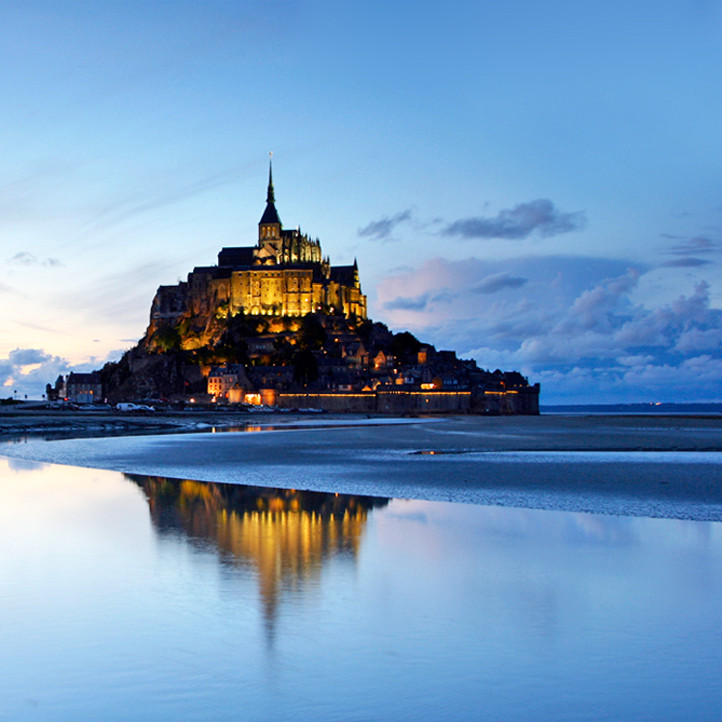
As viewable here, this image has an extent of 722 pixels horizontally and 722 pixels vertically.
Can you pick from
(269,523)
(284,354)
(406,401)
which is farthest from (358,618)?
Answer: (284,354)

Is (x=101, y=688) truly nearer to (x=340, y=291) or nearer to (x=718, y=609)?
(x=718, y=609)

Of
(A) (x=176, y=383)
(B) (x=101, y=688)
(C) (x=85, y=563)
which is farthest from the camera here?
(A) (x=176, y=383)

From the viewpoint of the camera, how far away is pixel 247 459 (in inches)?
993

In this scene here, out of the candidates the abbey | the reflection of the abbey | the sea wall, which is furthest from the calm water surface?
the abbey

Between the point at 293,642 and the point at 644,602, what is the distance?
3771 millimetres

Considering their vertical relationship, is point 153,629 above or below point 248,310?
below

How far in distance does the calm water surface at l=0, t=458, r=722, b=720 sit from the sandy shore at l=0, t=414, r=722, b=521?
3138 mm

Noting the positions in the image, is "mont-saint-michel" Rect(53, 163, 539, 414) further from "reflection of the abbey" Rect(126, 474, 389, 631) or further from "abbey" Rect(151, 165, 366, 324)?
"reflection of the abbey" Rect(126, 474, 389, 631)

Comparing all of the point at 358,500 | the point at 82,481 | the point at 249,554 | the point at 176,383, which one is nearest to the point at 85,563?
the point at 249,554

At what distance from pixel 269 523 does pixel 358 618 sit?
5.23 meters

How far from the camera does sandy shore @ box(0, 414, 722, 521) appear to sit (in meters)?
16.0

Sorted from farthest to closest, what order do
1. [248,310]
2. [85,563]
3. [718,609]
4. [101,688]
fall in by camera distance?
[248,310], [85,563], [718,609], [101,688]

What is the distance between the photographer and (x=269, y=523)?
1245 cm

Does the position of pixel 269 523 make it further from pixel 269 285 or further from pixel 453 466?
pixel 269 285
